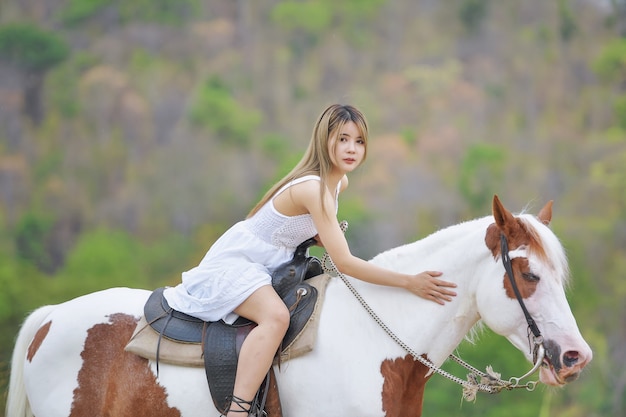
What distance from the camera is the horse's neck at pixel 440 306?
8.87 feet

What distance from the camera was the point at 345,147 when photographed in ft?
9.28

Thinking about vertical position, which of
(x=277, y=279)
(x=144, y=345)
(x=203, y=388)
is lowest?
(x=203, y=388)

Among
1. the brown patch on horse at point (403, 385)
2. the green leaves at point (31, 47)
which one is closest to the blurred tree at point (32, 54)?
the green leaves at point (31, 47)

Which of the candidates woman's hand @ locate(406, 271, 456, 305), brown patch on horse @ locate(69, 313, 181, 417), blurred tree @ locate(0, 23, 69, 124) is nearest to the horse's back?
brown patch on horse @ locate(69, 313, 181, 417)

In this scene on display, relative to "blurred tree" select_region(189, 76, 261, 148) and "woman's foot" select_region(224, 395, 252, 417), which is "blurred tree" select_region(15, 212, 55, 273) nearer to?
"blurred tree" select_region(189, 76, 261, 148)

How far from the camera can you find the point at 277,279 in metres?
2.83

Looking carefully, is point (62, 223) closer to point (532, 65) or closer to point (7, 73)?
point (7, 73)

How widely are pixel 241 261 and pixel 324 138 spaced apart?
59cm

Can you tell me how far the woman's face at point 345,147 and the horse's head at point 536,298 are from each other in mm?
599

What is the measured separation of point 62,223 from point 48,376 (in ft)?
36.9

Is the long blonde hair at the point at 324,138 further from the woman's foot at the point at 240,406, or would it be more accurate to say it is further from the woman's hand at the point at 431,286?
the woman's foot at the point at 240,406

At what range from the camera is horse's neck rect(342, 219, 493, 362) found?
2.70 meters

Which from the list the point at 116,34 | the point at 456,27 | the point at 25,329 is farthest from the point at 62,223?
the point at 25,329

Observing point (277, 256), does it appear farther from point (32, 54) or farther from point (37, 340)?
point (32, 54)
